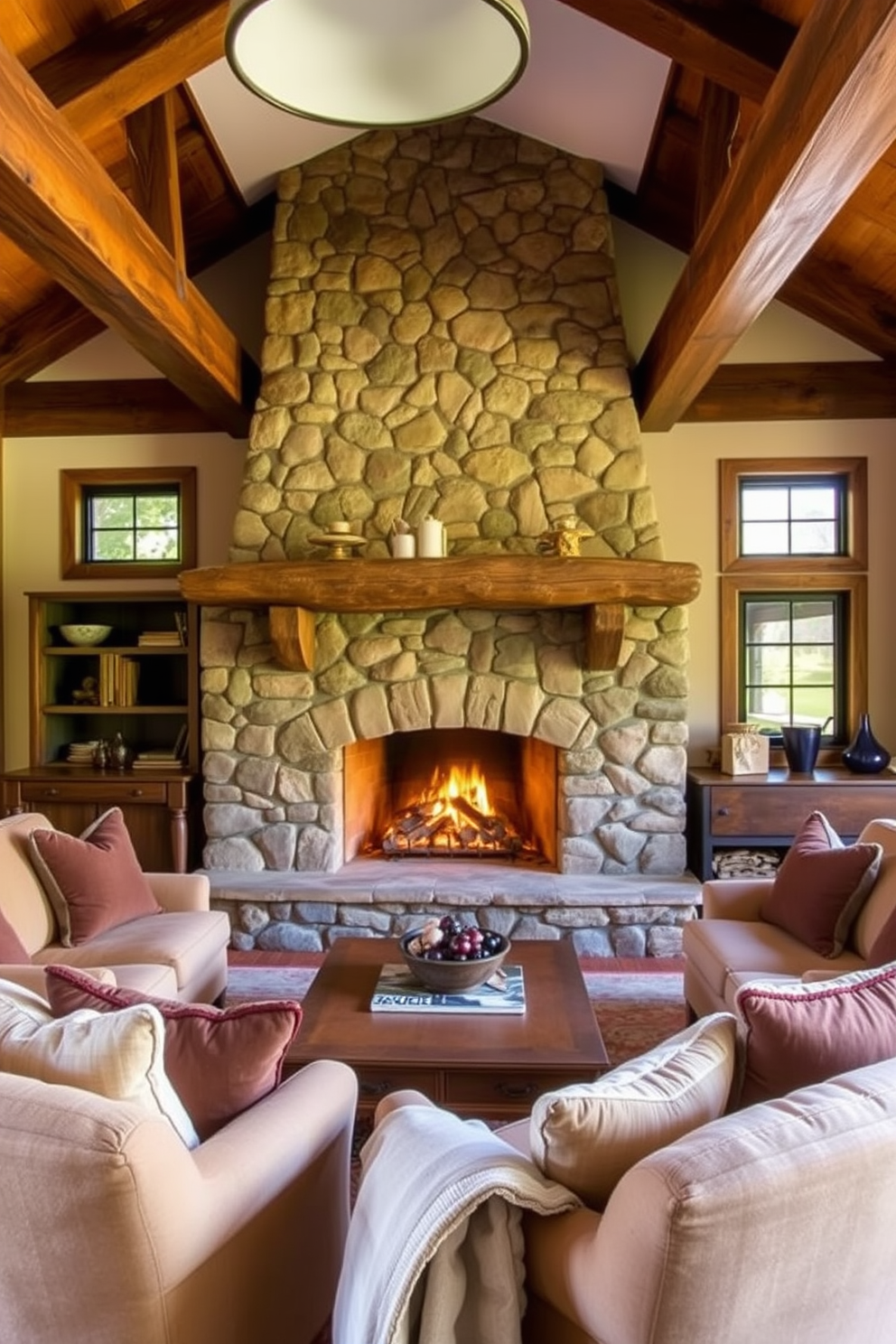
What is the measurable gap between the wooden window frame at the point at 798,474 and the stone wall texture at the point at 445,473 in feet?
2.43

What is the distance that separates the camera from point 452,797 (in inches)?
206

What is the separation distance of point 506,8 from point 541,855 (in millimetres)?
3888

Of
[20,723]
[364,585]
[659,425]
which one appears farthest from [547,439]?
[20,723]

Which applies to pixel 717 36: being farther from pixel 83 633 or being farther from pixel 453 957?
pixel 83 633

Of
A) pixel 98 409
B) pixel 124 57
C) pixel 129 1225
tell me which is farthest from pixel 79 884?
pixel 98 409

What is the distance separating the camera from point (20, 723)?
527 centimetres

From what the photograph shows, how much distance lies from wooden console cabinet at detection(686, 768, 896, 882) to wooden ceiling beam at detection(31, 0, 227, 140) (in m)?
3.65

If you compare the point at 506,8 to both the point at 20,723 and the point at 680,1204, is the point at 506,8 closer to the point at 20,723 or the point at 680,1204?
the point at 680,1204

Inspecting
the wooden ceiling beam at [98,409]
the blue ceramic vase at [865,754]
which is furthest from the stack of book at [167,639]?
the blue ceramic vase at [865,754]

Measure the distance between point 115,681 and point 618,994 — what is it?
10.2ft

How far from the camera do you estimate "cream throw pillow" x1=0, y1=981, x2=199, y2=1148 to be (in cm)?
138

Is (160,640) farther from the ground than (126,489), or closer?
closer

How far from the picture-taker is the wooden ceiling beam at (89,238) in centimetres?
248

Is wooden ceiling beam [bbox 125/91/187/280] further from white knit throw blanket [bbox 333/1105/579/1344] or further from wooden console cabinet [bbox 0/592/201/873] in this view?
white knit throw blanket [bbox 333/1105/579/1344]
